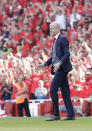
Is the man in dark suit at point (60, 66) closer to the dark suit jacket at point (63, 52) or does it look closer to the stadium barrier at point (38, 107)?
the dark suit jacket at point (63, 52)

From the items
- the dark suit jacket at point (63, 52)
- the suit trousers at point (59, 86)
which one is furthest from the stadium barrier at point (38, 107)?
the dark suit jacket at point (63, 52)

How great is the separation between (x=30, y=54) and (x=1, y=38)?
10.7 feet

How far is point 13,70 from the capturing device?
652 inches

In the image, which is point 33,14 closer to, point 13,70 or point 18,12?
point 18,12

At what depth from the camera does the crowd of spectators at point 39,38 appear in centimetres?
1473

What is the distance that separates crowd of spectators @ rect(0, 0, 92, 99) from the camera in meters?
14.7

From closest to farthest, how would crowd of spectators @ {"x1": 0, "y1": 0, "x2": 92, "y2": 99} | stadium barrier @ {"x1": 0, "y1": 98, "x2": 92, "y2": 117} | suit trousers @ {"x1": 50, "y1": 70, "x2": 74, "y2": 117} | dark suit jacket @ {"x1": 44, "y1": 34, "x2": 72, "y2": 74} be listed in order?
dark suit jacket @ {"x1": 44, "y1": 34, "x2": 72, "y2": 74} < suit trousers @ {"x1": 50, "y1": 70, "x2": 74, "y2": 117} < stadium barrier @ {"x1": 0, "y1": 98, "x2": 92, "y2": 117} < crowd of spectators @ {"x1": 0, "y1": 0, "x2": 92, "y2": 99}

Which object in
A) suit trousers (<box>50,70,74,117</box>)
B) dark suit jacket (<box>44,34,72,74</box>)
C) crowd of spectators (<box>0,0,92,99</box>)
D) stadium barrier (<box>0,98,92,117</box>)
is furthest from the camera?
crowd of spectators (<box>0,0,92,99</box>)

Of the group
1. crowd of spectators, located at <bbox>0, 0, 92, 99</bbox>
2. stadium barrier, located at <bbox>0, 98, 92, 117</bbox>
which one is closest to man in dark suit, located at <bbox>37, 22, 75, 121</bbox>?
stadium barrier, located at <bbox>0, 98, 92, 117</bbox>

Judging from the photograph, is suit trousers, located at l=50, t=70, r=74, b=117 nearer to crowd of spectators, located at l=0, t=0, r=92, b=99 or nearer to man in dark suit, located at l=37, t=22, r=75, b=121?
man in dark suit, located at l=37, t=22, r=75, b=121

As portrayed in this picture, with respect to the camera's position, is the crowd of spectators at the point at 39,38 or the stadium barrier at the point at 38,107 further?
the crowd of spectators at the point at 39,38

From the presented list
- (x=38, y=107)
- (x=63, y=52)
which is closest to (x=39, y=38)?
(x=38, y=107)

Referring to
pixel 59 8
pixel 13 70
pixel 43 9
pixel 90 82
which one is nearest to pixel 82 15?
pixel 59 8

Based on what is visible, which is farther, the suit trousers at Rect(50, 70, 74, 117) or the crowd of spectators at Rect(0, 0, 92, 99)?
the crowd of spectators at Rect(0, 0, 92, 99)
